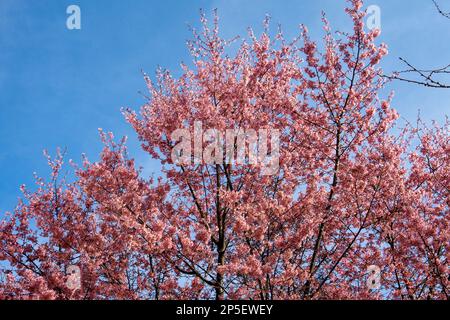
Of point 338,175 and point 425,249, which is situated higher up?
point 338,175

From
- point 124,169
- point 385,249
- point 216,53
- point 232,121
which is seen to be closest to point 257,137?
point 232,121

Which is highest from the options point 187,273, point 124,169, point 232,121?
point 232,121

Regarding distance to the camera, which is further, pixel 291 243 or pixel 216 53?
pixel 216 53

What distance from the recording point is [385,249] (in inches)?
464

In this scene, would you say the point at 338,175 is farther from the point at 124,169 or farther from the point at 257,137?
the point at 124,169

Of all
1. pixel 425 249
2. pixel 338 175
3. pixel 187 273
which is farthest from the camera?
pixel 425 249

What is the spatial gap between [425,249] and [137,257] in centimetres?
811

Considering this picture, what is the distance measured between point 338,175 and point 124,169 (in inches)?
227
